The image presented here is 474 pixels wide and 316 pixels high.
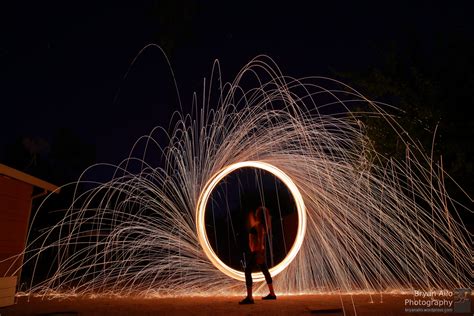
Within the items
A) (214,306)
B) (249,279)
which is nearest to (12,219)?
(214,306)

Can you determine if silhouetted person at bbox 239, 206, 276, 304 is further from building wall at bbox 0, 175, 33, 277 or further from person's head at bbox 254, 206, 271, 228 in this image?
building wall at bbox 0, 175, 33, 277

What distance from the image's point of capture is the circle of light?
731 centimetres

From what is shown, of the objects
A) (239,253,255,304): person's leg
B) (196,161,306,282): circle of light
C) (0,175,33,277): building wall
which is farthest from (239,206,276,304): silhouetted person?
(0,175,33,277): building wall

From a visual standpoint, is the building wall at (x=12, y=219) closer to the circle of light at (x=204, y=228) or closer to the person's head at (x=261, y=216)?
the circle of light at (x=204, y=228)

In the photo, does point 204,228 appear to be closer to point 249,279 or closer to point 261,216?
point 261,216

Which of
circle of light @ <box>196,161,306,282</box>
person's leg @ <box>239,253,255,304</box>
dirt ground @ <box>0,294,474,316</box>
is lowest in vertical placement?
dirt ground @ <box>0,294,474,316</box>

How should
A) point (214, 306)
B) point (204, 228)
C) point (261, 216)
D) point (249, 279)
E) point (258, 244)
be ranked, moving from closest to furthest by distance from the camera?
point (214, 306), point (249, 279), point (258, 244), point (261, 216), point (204, 228)

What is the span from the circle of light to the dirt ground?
51 cm

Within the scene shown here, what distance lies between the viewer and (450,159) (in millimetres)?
8375

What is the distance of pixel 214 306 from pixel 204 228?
5.14 ft

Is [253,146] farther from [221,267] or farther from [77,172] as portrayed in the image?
[77,172]

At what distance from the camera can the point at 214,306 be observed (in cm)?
615

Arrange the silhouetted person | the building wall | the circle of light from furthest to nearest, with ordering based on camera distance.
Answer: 1. the building wall
2. the circle of light
3. the silhouetted person

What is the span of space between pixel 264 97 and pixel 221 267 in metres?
3.28
